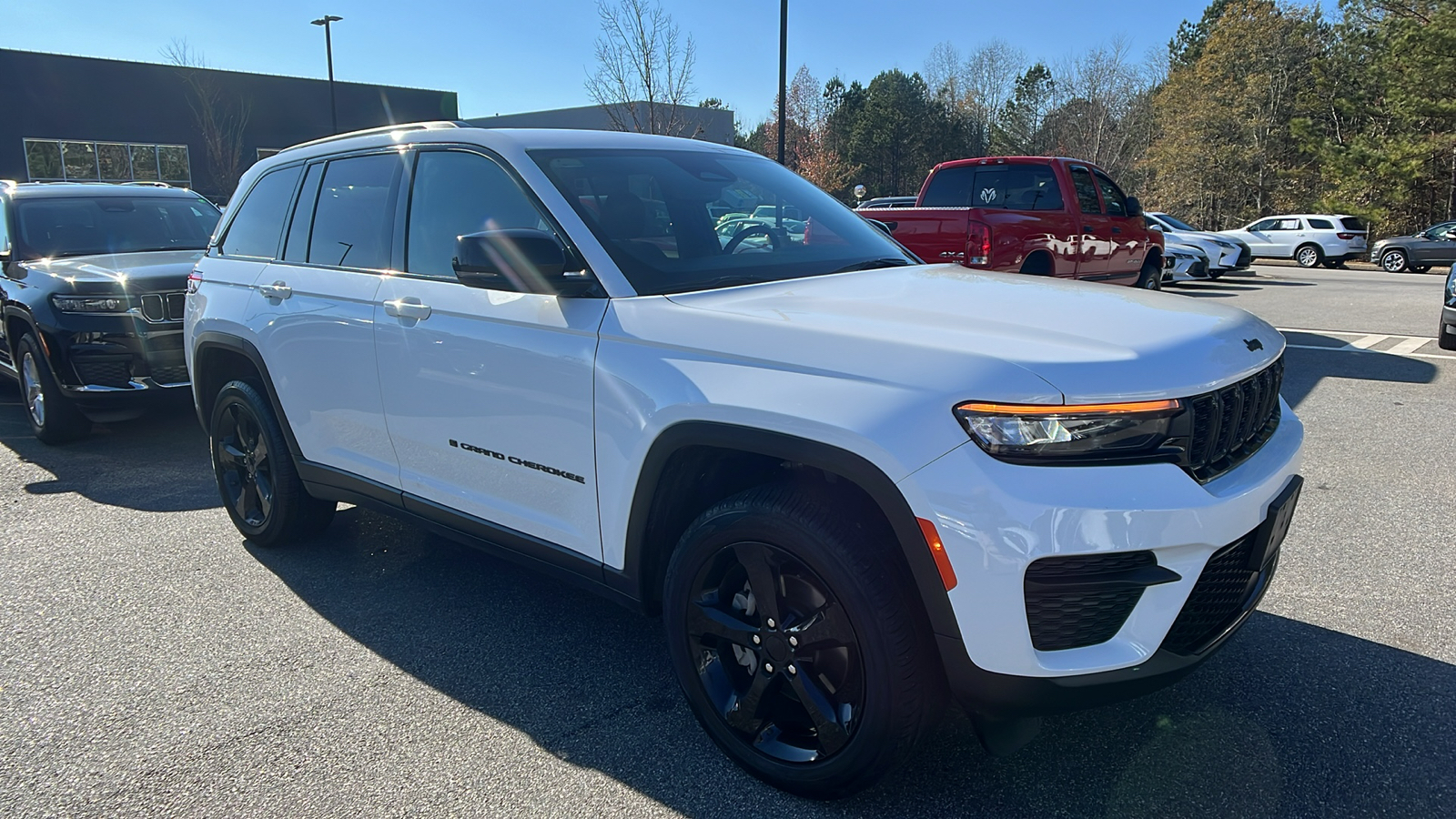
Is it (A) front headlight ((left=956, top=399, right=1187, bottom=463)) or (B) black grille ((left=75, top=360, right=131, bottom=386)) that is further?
(B) black grille ((left=75, top=360, right=131, bottom=386))

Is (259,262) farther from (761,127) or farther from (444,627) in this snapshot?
(761,127)

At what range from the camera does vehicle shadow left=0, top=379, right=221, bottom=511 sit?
5367mm

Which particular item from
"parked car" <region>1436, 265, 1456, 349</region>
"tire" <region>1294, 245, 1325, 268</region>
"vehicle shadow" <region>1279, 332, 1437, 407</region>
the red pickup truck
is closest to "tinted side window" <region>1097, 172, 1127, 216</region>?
the red pickup truck

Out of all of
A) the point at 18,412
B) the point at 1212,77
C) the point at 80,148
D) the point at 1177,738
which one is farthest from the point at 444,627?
the point at 1212,77

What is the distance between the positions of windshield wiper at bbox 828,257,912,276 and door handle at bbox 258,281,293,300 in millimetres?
2331

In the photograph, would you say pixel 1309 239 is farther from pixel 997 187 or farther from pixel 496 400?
pixel 496 400

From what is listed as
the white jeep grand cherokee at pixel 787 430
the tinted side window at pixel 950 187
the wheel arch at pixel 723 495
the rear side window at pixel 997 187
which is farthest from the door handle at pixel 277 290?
the tinted side window at pixel 950 187

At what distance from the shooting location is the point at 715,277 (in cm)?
295

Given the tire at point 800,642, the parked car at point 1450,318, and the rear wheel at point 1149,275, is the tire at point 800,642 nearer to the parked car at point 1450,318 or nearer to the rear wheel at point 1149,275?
the parked car at point 1450,318

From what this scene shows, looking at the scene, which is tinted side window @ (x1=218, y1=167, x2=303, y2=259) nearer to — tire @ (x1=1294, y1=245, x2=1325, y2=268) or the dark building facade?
tire @ (x1=1294, y1=245, x2=1325, y2=268)

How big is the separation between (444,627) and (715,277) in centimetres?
176

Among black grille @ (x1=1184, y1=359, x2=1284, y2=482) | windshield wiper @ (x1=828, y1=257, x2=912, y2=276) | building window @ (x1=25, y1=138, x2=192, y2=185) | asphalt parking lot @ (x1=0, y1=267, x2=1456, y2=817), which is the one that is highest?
building window @ (x1=25, y1=138, x2=192, y2=185)

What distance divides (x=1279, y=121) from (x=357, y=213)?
142 ft

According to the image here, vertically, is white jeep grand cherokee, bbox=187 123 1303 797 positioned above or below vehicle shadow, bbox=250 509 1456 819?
above
